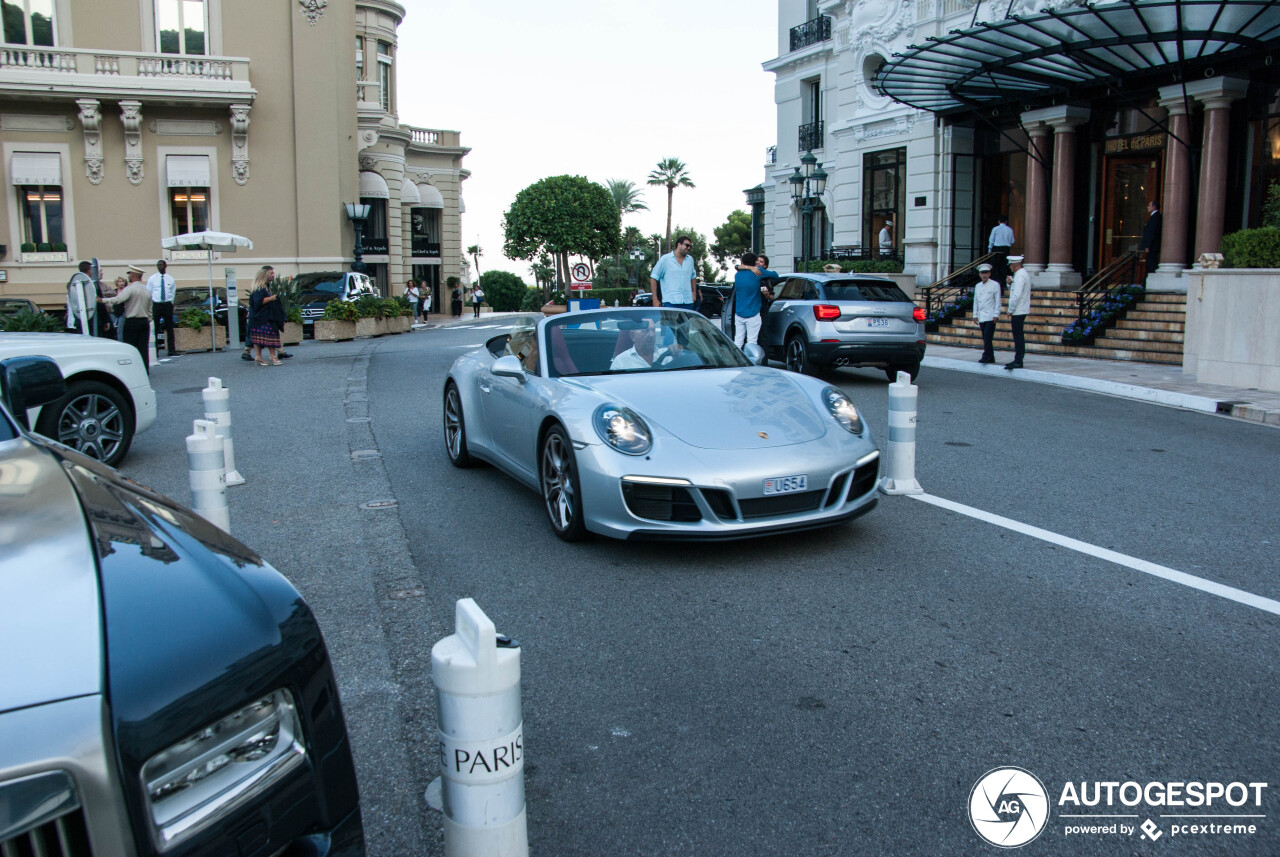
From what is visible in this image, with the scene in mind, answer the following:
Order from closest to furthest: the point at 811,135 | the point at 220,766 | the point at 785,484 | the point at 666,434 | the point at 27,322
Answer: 1. the point at 220,766
2. the point at 785,484
3. the point at 666,434
4. the point at 27,322
5. the point at 811,135

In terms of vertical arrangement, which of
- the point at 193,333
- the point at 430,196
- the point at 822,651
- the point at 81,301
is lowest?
the point at 822,651

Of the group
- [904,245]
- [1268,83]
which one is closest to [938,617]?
[1268,83]

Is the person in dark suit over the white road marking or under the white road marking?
over

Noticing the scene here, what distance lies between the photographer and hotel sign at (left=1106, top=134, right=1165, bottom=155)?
21.4 m

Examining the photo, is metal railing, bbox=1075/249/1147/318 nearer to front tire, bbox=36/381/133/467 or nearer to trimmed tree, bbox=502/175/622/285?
front tire, bbox=36/381/133/467

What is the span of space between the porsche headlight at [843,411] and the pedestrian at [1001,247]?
18.6 metres

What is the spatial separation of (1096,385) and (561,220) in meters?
53.5

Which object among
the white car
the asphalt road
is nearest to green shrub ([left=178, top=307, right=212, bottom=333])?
the white car

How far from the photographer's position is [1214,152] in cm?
1917

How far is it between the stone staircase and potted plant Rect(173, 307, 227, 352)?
15.6 m

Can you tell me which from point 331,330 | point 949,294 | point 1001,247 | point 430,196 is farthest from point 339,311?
point 430,196

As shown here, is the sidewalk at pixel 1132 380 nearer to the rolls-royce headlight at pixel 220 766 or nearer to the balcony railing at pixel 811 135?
the rolls-royce headlight at pixel 220 766

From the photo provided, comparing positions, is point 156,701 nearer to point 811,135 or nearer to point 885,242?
point 885,242

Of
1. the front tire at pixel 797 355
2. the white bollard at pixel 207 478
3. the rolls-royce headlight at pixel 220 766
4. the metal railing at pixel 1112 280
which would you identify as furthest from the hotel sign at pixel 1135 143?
the rolls-royce headlight at pixel 220 766
